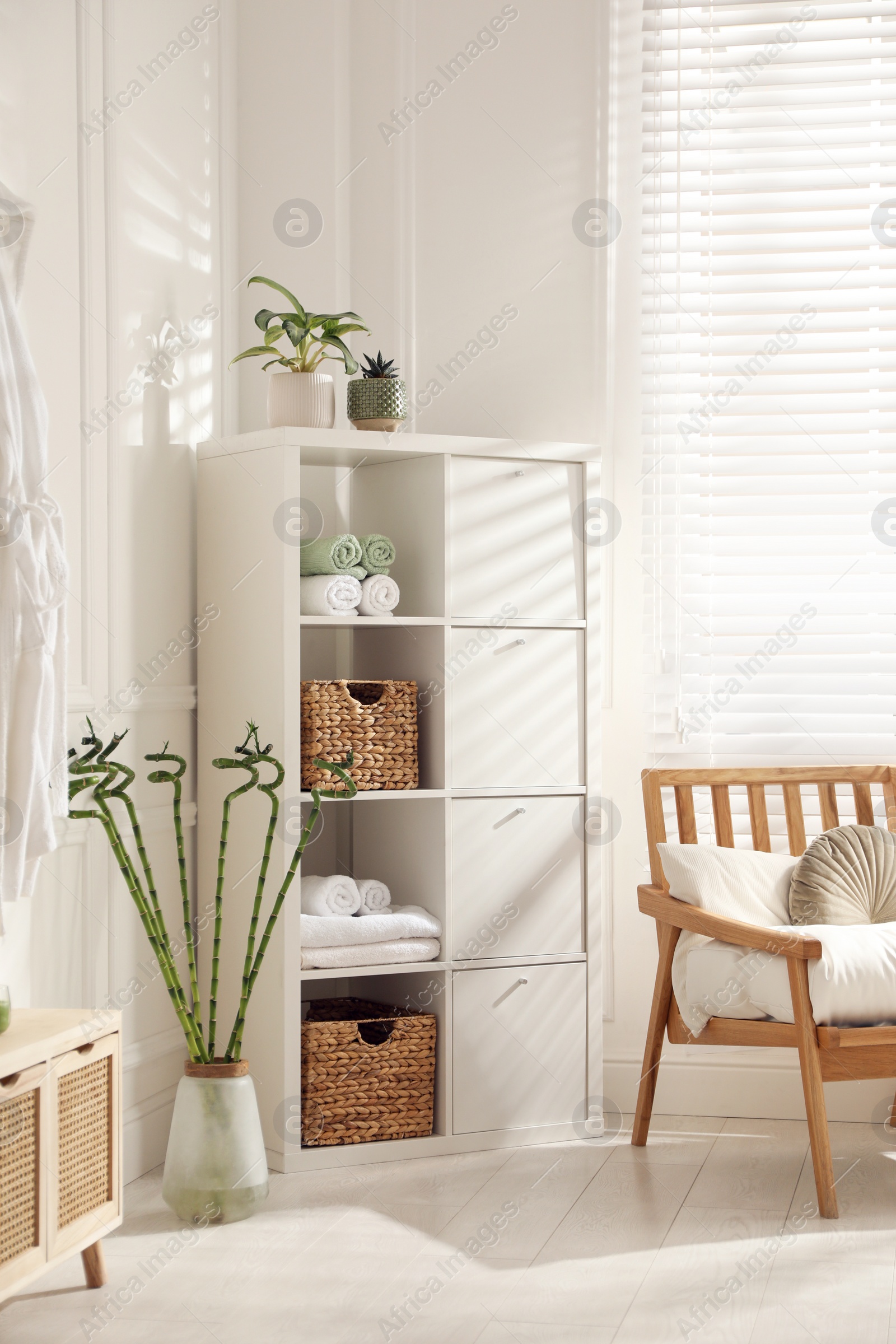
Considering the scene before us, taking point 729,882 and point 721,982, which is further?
point 729,882

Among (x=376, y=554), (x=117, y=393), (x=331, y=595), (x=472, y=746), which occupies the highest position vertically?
(x=117, y=393)

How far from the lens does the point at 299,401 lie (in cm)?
305

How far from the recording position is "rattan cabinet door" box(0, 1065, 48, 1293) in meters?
1.93

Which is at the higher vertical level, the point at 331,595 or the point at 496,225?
the point at 496,225

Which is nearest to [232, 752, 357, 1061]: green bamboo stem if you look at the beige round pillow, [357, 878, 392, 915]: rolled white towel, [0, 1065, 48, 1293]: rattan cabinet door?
→ [357, 878, 392, 915]: rolled white towel

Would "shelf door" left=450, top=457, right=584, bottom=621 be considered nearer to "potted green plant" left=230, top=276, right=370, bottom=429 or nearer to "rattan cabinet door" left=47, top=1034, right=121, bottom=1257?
"potted green plant" left=230, top=276, right=370, bottom=429

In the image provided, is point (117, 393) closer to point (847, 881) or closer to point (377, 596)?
point (377, 596)

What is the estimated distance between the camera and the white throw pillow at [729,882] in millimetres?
2939

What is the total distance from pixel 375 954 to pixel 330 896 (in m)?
0.16

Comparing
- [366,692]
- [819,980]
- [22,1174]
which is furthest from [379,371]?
[22,1174]

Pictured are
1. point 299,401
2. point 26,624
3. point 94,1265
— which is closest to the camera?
point 26,624

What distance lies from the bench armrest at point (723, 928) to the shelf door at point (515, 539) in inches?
27.1

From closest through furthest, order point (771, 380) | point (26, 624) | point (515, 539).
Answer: point (26, 624), point (515, 539), point (771, 380)

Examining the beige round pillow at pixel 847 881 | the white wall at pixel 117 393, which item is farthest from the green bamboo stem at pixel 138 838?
the beige round pillow at pixel 847 881
